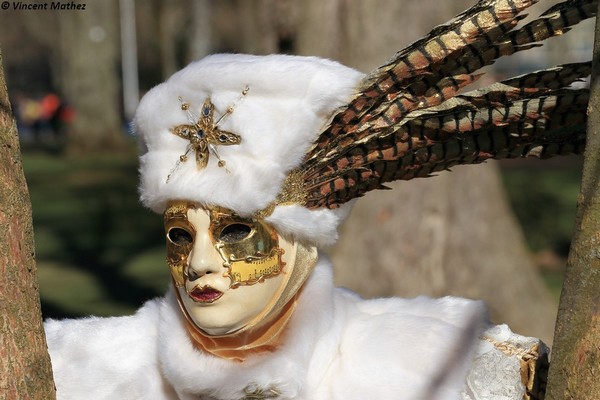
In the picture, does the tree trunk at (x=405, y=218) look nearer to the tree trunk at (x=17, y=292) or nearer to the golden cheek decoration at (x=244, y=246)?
the golden cheek decoration at (x=244, y=246)

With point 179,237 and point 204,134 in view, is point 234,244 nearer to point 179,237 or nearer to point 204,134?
point 179,237

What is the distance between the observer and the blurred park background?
7035 millimetres

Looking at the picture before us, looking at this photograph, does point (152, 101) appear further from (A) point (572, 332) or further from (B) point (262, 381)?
(A) point (572, 332)

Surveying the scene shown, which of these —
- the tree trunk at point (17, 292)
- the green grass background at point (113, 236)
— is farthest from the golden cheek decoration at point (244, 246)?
the green grass background at point (113, 236)

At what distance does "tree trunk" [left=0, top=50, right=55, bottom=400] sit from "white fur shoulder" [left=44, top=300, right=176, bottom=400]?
599mm

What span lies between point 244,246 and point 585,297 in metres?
1.01

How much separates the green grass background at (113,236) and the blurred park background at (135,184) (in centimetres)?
2

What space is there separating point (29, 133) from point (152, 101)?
3241cm

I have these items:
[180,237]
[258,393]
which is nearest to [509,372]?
[258,393]

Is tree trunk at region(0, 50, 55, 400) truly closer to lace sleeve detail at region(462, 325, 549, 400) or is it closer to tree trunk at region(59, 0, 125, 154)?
lace sleeve detail at region(462, 325, 549, 400)

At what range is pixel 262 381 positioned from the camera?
306cm

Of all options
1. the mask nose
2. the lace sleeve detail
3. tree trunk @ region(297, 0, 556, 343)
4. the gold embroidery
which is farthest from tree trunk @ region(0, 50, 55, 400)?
tree trunk @ region(297, 0, 556, 343)

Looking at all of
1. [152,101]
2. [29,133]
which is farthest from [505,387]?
[29,133]

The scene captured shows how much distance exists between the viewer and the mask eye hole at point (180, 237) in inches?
122
